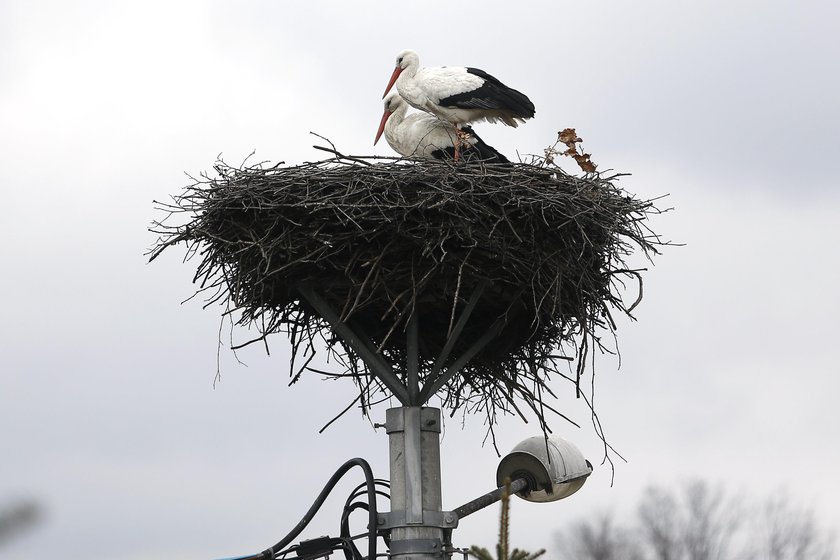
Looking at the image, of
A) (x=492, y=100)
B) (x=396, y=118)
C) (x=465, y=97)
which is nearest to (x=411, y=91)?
(x=396, y=118)

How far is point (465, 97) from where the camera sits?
1083cm

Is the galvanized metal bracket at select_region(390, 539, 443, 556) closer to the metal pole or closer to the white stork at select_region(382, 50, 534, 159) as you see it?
the metal pole

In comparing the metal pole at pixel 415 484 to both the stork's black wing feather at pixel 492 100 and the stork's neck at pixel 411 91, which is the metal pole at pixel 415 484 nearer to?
the stork's black wing feather at pixel 492 100

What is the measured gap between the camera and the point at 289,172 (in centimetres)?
862

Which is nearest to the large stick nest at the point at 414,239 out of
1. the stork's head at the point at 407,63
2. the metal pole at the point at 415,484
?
the metal pole at the point at 415,484

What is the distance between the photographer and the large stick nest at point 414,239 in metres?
8.34

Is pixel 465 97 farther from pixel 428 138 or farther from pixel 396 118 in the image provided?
pixel 396 118

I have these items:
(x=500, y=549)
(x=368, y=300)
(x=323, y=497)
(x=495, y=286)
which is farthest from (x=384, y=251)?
(x=500, y=549)

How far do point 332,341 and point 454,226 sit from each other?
1634 mm

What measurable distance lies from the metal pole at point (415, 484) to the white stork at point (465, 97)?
2.59m

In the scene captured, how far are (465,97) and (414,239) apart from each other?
2.72 metres

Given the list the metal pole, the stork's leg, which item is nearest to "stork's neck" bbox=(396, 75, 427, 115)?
the stork's leg

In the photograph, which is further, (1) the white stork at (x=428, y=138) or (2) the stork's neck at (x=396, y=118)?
(2) the stork's neck at (x=396, y=118)

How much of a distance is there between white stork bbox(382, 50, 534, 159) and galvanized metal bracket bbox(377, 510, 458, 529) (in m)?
3.09
